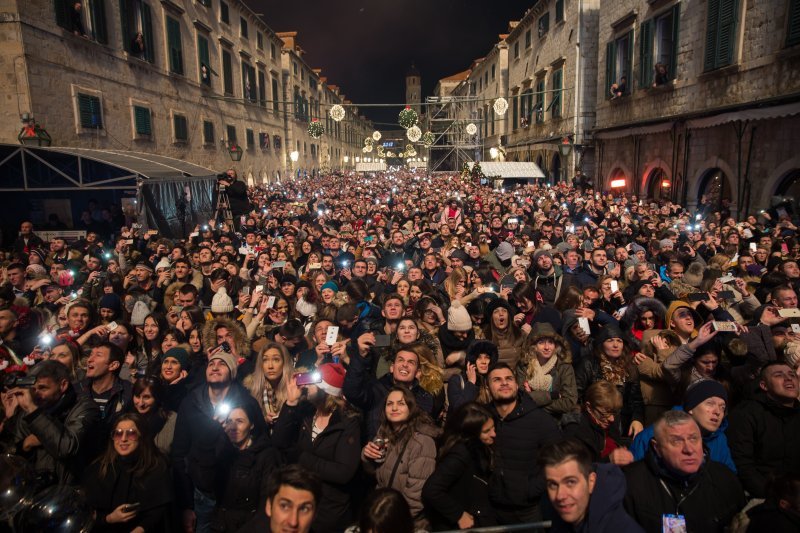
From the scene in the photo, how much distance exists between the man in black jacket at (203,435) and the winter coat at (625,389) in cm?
277

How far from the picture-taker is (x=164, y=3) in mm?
20078

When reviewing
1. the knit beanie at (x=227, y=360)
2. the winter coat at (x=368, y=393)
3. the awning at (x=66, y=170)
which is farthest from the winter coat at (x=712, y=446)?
the awning at (x=66, y=170)

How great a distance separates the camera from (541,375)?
435cm

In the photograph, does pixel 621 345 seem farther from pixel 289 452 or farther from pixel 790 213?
pixel 790 213

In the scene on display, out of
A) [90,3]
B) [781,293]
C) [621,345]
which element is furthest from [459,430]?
[90,3]

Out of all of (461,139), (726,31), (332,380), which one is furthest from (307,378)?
(461,139)

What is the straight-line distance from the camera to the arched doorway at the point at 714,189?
1486cm

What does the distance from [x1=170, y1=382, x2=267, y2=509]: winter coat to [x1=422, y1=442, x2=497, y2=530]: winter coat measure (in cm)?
138

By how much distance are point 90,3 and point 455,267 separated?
15.3 metres

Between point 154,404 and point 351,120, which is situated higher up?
point 351,120

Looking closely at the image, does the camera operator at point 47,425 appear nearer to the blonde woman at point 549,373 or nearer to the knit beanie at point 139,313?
the knit beanie at point 139,313

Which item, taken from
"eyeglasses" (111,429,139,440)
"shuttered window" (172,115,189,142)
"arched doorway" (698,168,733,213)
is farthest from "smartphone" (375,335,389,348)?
"shuttered window" (172,115,189,142)

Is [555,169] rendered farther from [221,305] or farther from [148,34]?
[221,305]

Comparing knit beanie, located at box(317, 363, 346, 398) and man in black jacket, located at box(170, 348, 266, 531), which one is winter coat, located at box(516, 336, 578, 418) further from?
man in black jacket, located at box(170, 348, 266, 531)
